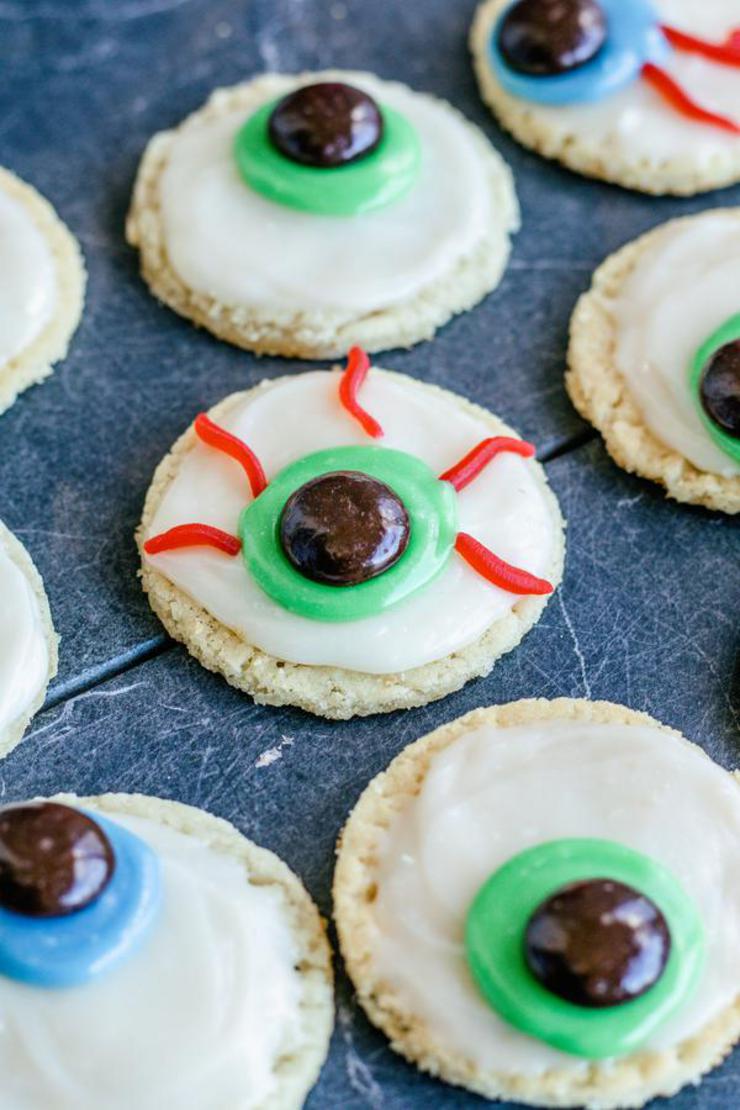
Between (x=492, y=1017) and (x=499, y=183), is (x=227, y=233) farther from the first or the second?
(x=492, y=1017)

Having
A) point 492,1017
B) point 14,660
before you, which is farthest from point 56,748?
point 492,1017

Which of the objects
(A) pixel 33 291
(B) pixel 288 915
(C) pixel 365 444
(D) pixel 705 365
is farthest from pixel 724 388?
(A) pixel 33 291

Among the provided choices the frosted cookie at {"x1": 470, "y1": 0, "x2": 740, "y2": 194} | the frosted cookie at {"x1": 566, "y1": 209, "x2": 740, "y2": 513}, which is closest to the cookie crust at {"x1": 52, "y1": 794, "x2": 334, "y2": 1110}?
the frosted cookie at {"x1": 566, "y1": 209, "x2": 740, "y2": 513}

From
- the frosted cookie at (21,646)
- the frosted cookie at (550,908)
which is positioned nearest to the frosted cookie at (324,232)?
the frosted cookie at (21,646)

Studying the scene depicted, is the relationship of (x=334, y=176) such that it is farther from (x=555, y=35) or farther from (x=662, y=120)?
(x=662, y=120)

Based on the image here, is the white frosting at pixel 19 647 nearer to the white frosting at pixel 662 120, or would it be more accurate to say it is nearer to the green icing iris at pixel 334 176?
the green icing iris at pixel 334 176

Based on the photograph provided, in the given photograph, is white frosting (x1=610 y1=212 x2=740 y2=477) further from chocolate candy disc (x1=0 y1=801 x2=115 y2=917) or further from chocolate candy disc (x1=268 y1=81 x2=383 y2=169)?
chocolate candy disc (x1=0 y1=801 x2=115 y2=917)
